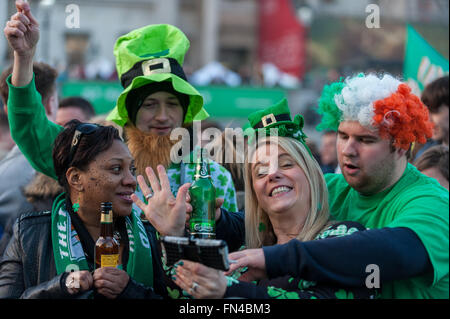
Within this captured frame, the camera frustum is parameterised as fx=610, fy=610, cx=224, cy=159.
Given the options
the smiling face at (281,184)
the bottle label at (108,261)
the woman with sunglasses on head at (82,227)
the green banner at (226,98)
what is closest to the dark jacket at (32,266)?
the woman with sunglasses on head at (82,227)

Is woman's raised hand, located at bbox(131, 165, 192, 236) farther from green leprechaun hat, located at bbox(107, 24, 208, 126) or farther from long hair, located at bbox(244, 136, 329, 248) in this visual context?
green leprechaun hat, located at bbox(107, 24, 208, 126)

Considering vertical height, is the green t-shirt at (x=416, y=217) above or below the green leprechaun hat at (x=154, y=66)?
below

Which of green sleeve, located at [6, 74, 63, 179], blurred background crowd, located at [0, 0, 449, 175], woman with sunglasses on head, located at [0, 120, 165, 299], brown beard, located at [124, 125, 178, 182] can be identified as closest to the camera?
woman with sunglasses on head, located at [0, 120, 165, 299]

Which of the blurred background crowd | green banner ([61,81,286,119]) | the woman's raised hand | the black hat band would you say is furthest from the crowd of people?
the blurred background crowd

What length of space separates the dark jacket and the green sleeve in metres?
0.82

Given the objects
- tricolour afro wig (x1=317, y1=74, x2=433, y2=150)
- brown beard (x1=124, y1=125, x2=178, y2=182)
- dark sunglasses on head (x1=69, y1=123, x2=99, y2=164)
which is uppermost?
tricolour afro wig (x1=317, y1=74, x2=433, y2=150)

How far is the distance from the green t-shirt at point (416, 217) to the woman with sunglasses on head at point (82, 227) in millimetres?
1067

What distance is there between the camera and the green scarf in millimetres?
2932

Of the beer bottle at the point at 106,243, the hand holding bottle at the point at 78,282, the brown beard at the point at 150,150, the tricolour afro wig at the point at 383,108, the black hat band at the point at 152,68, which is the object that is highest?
the black hat band at the point at 152,68

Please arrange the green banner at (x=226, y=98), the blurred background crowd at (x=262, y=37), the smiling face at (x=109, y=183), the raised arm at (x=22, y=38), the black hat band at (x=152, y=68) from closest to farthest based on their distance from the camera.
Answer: the smiling face at (x=109, y=183), the raised arm at (x=22, y=38), the black hat band at (x=152, y=68), the green banner at (x=226, y=98), the blurred background crowd at (x=262, y=37)

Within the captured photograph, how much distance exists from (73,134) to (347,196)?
1.48 m

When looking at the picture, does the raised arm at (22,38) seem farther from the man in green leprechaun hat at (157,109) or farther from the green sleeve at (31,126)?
the man in green leprechaun hat at (157,109)

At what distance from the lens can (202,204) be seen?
2980mm

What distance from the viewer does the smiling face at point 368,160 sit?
296 centimetres
